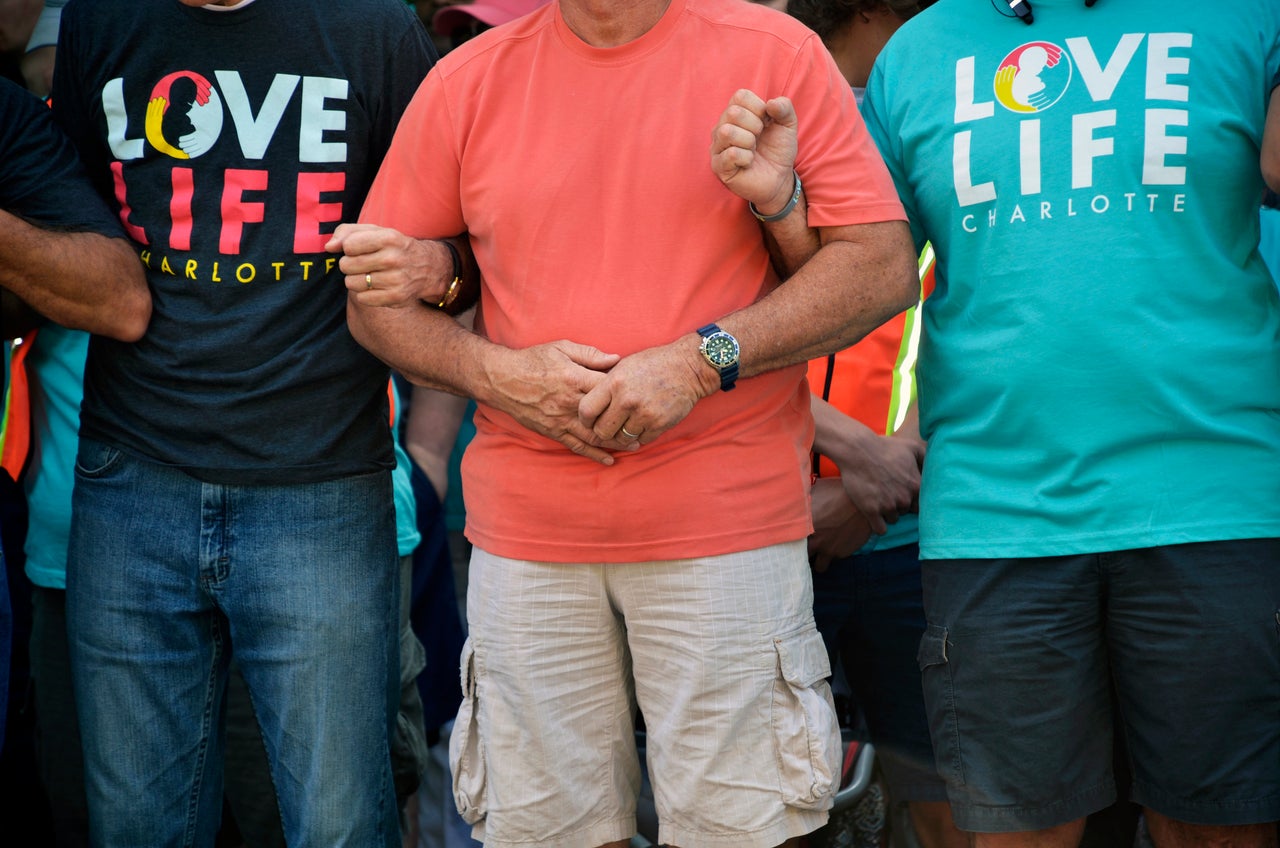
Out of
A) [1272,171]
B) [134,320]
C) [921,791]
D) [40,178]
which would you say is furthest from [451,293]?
[921,791]

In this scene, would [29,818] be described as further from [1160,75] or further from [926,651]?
[1160,75]

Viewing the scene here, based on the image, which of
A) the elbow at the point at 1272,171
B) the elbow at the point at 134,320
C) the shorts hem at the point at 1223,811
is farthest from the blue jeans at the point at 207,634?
the elbow at the point at 1272,171

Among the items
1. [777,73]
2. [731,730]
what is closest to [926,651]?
[731,730]

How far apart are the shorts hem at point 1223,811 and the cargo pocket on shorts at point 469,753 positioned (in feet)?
3.92

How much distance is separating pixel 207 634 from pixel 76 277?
0.74 m

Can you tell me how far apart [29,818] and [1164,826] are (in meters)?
2.85

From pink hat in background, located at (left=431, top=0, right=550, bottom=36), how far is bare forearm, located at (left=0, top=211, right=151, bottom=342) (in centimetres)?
142

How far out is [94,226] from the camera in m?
2.61

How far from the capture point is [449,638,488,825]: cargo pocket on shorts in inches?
98.3

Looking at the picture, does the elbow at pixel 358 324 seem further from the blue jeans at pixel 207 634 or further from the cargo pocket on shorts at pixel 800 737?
the cargo pocket on shorts at pixel 800 737

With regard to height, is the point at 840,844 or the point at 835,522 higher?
the point at 835,522

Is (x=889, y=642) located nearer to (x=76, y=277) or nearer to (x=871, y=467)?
(x=871, y=467)

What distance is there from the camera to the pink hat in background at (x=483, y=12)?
368 cm

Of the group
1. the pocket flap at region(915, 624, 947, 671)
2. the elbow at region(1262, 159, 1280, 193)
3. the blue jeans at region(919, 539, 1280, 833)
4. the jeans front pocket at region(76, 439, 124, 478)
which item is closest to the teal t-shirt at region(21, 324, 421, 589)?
the jeans front pocket at region(76, 439, 124, 478)
